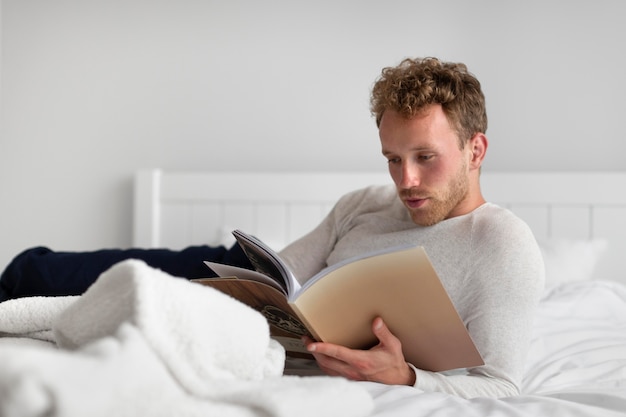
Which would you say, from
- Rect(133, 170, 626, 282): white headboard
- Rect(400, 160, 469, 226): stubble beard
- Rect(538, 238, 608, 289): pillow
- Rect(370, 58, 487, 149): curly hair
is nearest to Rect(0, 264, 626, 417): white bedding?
Rect(400, 160, 469, 226): stubble beard

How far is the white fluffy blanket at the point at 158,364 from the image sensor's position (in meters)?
0.52

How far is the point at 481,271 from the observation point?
1.34 meters

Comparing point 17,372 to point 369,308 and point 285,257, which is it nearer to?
point 369,308

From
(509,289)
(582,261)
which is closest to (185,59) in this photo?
(582,261)

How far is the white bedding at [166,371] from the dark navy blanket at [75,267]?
715mm

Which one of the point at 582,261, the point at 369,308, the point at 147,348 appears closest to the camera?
the point at 147,348

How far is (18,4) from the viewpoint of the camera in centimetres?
315

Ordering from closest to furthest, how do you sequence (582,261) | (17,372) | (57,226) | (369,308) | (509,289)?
1. (17,372)
2. (369,308)
3. (509,289)
4. (582,261)
5. (57,226)

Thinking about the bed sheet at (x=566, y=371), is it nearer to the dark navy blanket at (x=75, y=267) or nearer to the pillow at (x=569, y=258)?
the pillow at (x=569, y=258)

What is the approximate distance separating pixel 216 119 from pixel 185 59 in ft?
0.96

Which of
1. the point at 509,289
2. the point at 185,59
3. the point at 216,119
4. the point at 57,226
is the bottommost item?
the point at 57,226

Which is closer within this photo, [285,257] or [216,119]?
[285,257]

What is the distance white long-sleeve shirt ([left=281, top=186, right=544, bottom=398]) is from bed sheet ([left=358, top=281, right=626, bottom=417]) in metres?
0.10

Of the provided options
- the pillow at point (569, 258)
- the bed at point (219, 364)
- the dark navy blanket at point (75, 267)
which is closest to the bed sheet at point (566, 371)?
the bed at point (219, 364)
